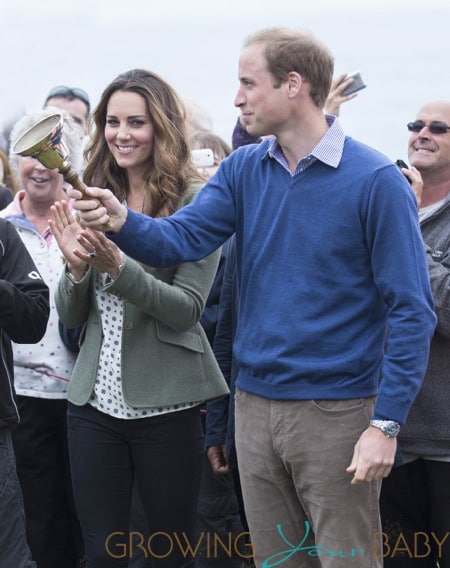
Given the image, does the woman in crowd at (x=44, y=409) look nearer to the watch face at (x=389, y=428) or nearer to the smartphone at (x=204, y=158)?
the smartphone at (x=204, y=158)

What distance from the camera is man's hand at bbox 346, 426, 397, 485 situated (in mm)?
2439

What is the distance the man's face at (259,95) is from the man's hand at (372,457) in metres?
0.89

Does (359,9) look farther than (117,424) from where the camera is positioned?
Yes

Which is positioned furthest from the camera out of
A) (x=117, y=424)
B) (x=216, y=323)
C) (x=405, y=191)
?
(x=216, y=323)

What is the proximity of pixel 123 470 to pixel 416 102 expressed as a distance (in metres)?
3.73

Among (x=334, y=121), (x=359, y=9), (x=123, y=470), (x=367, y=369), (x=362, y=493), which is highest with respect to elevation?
(x=359, y=9)

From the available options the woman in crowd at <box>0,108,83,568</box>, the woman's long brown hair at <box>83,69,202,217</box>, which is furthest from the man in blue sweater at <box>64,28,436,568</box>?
the woman in crowd at <box>0,108,83,568</box>

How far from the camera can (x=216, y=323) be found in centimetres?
382

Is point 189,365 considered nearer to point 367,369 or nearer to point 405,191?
point 367,369

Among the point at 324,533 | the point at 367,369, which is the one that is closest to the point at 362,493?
the point at 324,533

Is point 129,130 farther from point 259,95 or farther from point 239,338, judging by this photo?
point 239,338

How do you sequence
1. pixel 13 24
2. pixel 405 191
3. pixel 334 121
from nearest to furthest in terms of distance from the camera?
1. pixel 405 191
2. pixel 334 121
3. pixel 13 24

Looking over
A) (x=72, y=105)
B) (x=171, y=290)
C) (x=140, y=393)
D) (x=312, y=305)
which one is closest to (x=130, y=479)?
(x=140, y=393)

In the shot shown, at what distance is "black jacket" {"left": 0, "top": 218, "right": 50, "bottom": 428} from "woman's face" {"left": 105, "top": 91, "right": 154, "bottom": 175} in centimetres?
46
